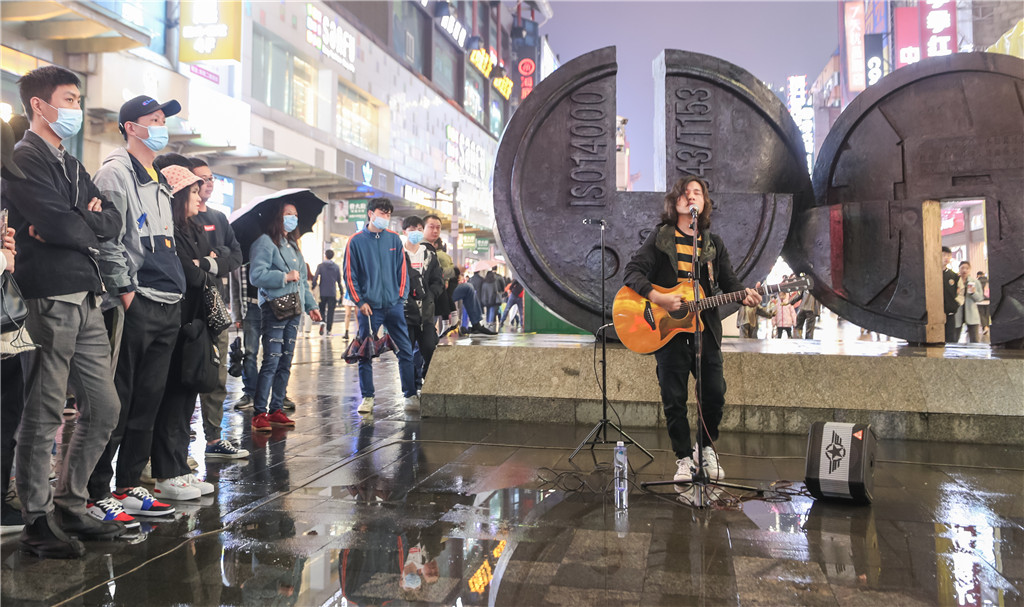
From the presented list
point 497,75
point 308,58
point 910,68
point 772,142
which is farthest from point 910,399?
point 497,75

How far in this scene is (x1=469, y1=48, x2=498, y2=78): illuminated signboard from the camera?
158ft

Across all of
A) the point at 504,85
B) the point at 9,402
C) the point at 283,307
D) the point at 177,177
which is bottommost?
the point at 9,402

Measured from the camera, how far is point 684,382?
15.1 feet

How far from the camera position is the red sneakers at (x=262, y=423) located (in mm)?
6320

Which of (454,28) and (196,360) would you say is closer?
(196,360)

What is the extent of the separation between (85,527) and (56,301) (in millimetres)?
1096

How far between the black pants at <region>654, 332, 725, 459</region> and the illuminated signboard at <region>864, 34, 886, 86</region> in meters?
33.7

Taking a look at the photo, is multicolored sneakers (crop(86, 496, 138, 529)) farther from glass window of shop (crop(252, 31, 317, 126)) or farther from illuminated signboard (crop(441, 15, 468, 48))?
illuminated signboard (crop(441, 15, 468, 48))

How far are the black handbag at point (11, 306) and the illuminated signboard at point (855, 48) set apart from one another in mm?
36682

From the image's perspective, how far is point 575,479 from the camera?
4.62m

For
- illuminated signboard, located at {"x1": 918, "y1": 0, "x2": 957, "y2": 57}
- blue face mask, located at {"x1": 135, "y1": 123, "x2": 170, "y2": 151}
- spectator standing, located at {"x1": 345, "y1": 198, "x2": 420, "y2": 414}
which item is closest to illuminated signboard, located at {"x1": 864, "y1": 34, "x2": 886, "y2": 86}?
illuminated signboard, located at {"x1": 918, "y1": 0, "x2": 957, "y2": 57}

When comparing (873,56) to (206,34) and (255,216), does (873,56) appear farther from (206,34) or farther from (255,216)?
(255,216)

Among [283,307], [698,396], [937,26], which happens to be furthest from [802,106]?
[698,396]

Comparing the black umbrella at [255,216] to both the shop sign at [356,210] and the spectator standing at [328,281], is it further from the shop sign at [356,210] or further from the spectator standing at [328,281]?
the shop sign at [356,210]
